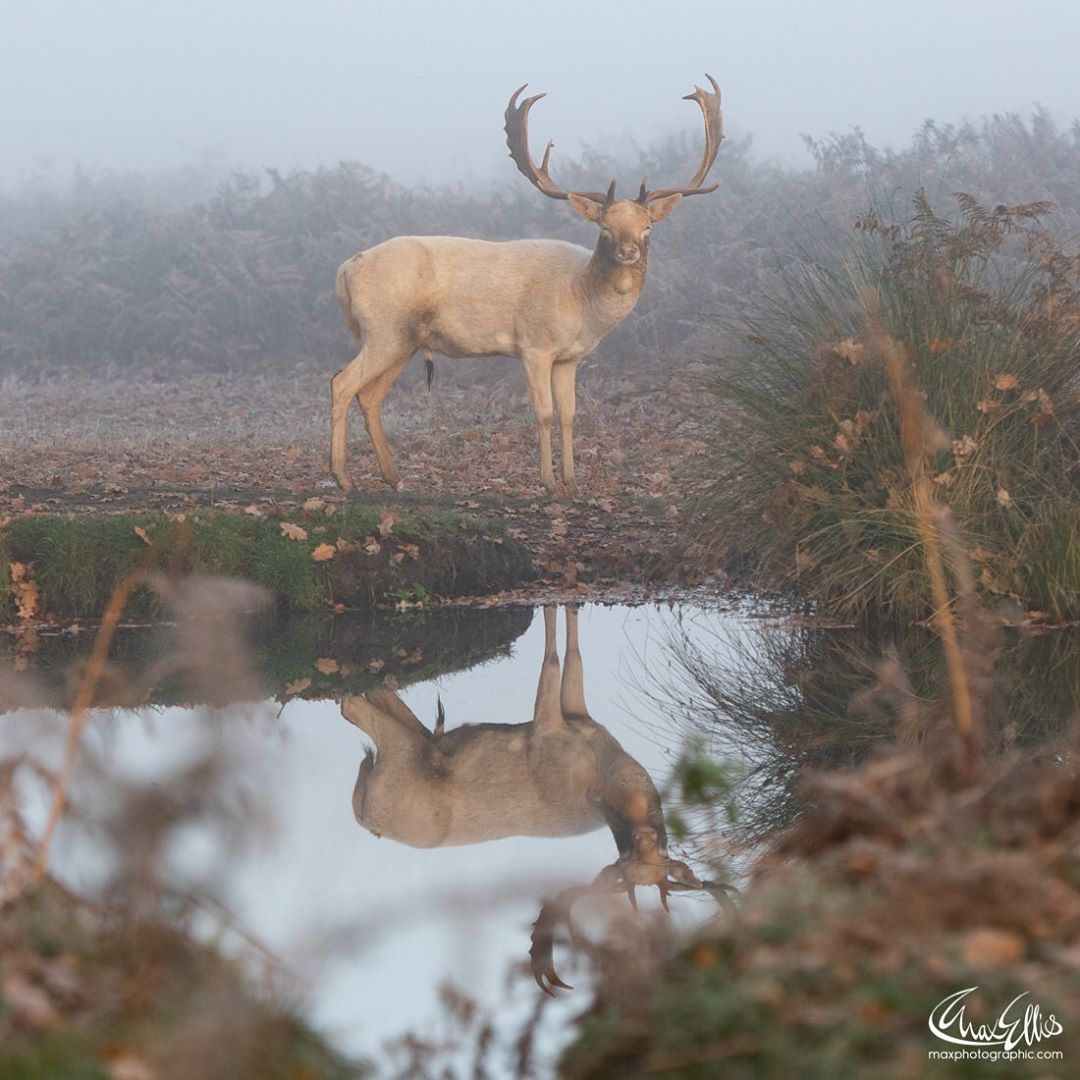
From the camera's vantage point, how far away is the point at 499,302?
12.4 m

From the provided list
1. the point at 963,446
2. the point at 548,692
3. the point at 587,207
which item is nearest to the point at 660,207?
the point at 587,207

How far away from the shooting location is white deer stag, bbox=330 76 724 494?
12.3 meters

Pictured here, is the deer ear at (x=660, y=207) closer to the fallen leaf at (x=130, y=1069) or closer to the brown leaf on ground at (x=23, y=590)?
the brown leaf on ground at (x=23, y=590)

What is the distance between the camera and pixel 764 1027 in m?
2.77

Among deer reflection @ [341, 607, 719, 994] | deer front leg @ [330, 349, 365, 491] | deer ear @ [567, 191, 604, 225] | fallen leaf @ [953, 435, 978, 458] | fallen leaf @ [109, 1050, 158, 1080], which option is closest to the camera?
fallen leaf @ [109, 1050, 158, 1080]

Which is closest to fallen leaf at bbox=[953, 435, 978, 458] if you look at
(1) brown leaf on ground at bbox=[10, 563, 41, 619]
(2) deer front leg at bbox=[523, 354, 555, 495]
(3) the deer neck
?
(3) the deer neck

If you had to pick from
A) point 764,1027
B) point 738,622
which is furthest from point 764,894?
point 738,622

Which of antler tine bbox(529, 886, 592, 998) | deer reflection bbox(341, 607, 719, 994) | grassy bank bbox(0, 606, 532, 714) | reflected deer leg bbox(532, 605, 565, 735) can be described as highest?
grassy bank bbox(0, 606, 532, 714)

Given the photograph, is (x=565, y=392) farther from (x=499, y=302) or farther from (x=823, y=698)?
(x=823, y=698)

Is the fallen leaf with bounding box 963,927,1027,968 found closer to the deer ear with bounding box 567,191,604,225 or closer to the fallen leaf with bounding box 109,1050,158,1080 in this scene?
the fallen leaf with bounding box 109,1050,158,1080

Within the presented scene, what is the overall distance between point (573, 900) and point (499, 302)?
29.4 ft

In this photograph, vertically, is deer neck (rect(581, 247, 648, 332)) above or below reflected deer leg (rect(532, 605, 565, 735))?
above

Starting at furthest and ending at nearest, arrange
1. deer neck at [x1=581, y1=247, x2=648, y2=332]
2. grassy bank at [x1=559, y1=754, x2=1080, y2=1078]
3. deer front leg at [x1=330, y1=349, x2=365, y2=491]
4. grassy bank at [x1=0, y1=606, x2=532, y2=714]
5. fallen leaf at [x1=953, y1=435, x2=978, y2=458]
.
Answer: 1. deer front leg at [x1=330, y1=349, x2=365, y2=491]
2. deer neck at [x1=581, y1=247, x2=648, y2=332]
3. fallen leaf at [x1=953, y1=435, x2=978, y2=458]
4. grassy bank at [x1=0, y1=606, x2=532, y2=714]
5. grassy bank at [x1=559, y1=754, x2=1080, y2=1078]

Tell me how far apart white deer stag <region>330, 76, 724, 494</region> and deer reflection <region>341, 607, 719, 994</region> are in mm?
5102
